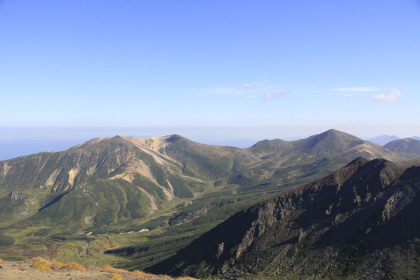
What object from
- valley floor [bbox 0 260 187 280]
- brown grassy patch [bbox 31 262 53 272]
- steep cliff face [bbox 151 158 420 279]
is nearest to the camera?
valley floor [bbox 0 260 187 280]

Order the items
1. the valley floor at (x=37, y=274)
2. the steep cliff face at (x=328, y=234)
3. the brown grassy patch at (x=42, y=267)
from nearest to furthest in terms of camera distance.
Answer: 1. the valley floor at (x=37, y=274)
2. the brown grassy patch at (x=42, y=267)
3. the steep cliff face at (x=328, y=234)

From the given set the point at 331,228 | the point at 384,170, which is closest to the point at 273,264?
the point at 331,228

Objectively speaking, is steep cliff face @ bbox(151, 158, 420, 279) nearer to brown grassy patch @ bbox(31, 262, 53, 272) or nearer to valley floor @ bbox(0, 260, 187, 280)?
valley floor @ bbox(0, 260, 187, 280)

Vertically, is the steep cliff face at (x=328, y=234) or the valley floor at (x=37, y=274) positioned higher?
the valley floor at (x=37, y=274)

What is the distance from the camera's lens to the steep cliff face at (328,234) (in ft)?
381

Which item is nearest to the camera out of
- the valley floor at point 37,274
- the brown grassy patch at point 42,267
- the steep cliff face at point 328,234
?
the valley floor at point 37,274

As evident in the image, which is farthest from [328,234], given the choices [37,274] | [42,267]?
[37,274]

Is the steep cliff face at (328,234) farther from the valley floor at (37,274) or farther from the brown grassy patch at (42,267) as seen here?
the brown grassy patch at (42,267)

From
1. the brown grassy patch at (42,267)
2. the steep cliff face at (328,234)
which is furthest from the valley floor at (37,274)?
the steep cliff face at (328,234)

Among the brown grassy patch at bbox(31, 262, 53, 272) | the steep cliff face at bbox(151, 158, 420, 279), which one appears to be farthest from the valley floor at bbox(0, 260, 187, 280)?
the steep cliff face at bbox(151, 158, 420, 279)

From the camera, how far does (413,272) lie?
10169 cm

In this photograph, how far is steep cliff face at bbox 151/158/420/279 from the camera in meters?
116

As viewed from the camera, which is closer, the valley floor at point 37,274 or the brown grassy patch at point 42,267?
the valley floor at point 37,274

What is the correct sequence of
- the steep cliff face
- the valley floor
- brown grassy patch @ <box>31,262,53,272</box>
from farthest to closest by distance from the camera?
1. the steep cliff face
2. brown grassy patch @ <box>31,262,53,272</box>
3. the valley floor
